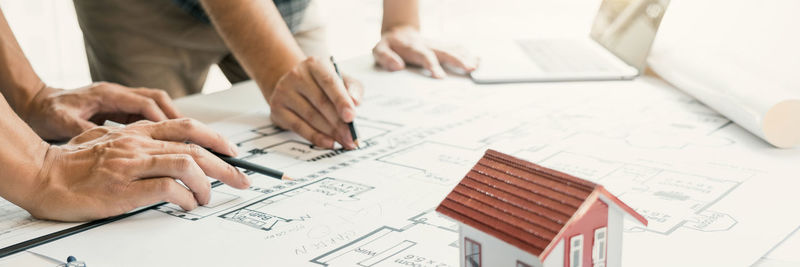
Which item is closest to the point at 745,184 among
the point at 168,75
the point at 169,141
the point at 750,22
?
the point at 750,22

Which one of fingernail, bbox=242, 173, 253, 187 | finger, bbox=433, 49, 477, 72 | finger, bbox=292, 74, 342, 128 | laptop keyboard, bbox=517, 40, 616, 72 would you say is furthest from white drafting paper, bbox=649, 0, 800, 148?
fingernail, bbox=242, 173, 253, 187

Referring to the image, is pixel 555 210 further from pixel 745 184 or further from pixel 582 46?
pixel 582 46

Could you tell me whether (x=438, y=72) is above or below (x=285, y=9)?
below

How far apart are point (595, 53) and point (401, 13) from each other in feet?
1.48

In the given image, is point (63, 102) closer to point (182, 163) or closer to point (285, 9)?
point (182, 163)

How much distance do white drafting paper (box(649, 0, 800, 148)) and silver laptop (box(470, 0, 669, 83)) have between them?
37 millimetres

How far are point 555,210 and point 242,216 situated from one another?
0.45 metres

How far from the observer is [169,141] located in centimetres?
101

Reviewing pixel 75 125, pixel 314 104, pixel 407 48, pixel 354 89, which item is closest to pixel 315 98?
pixel 314 104

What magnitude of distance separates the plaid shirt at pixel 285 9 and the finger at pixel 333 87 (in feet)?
1.33

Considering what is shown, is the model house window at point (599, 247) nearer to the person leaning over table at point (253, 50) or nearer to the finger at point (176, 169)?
the finger at point (176, 169)

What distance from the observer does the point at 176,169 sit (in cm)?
90

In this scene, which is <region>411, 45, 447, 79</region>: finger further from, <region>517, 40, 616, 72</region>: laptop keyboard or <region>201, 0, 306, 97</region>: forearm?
<region>201, 0, 306, 97</region>: forearm

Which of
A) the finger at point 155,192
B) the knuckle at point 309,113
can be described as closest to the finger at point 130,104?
the knuckle at point 309,113
